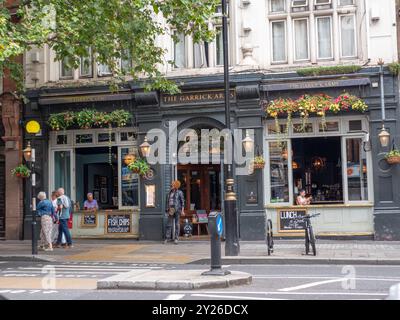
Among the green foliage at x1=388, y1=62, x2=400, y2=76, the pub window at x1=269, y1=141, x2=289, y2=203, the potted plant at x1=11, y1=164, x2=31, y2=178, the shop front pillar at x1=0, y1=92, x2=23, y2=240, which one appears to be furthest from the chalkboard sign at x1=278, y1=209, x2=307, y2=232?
the shop front pillar at x1=0, y1=92, x2=23, y2=240

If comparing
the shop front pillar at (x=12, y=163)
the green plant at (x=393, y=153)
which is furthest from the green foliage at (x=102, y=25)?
the green plant at (x=393, y=153)

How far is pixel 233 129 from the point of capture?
747 inches

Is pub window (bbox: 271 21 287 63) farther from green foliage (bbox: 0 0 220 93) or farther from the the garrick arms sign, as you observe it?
green foliage (bbox: 0 0 220 93)

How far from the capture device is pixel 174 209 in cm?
1847

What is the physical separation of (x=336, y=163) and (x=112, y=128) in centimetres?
774

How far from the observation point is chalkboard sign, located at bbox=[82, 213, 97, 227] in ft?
66.0

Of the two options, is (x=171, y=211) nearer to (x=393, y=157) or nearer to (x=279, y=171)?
(x=279, y=171)

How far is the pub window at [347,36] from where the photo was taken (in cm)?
1884

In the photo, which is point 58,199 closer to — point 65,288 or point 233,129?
point 233,129

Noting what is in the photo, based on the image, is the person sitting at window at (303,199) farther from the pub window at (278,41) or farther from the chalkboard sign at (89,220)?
the chalkboard sign at (89,220)

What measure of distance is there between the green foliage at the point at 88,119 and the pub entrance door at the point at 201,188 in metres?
2.65

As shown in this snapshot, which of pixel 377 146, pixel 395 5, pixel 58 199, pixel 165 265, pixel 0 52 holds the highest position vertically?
pixel 395 5

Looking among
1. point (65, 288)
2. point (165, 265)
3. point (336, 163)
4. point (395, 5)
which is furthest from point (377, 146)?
point (65, 288)

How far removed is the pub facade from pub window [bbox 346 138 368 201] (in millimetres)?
32
